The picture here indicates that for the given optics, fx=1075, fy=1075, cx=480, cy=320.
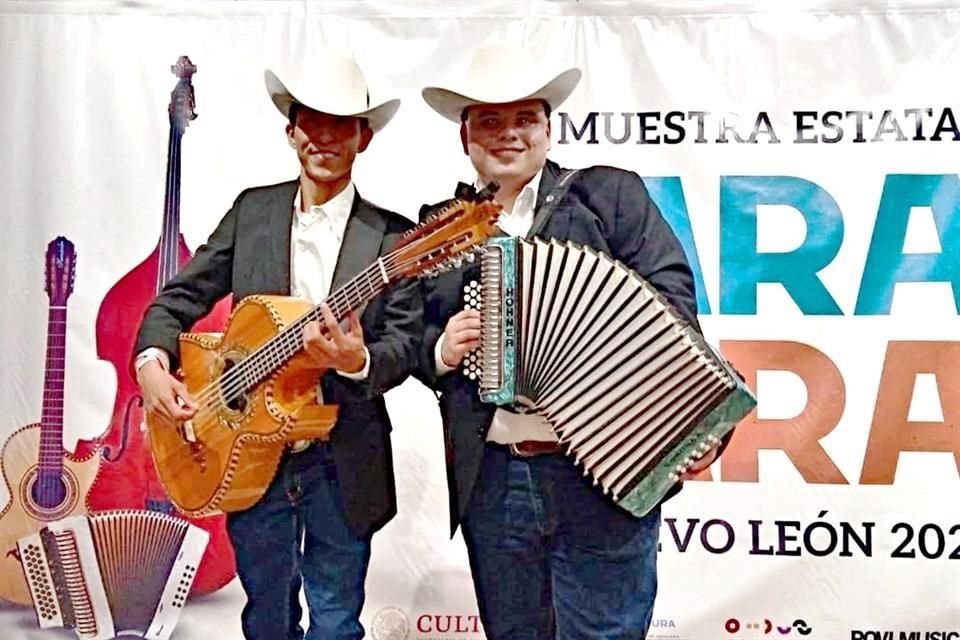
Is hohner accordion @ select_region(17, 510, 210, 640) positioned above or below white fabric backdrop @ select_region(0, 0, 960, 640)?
below

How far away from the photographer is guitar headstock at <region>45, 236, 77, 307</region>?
2123 mm

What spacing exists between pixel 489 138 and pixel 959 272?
0.88 metres

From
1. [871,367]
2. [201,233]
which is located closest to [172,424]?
[201,233]

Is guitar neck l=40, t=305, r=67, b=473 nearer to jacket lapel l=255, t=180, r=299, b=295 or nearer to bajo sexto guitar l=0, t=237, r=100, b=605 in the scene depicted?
bajo sexto guitar l=0, t=237, r=100, b=605

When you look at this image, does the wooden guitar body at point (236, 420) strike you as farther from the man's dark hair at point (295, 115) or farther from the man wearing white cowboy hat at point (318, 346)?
the man's dark hair at point (295, 115)

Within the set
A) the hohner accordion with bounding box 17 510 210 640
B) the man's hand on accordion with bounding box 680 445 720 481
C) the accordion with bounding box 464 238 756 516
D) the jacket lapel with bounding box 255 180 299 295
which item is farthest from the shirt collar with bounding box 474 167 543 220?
the hohner accordion with bounding box 17 510 210 640

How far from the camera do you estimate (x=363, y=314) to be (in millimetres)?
1976

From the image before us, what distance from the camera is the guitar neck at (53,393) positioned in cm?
210

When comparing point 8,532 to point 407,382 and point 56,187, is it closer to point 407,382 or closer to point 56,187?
point 56,187

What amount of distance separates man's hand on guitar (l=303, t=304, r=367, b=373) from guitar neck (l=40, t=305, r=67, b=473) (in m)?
0.54

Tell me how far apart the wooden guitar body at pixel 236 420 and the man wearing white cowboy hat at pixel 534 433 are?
23 centimetres

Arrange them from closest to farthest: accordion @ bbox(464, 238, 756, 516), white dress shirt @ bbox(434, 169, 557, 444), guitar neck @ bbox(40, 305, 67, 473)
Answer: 1. accordion @ bbox(464, 238, 756, 516)
2. white dress shirt @ bbox(434, 169, 557, 444)
3. guitar neck @ bbox(40, 305, 67, 473)

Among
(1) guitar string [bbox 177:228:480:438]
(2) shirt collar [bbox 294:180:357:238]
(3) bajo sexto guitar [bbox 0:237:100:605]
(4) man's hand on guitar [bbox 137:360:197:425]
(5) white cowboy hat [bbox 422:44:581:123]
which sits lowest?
(3) bajo sexto guitar [bbox 0:237:100:605]

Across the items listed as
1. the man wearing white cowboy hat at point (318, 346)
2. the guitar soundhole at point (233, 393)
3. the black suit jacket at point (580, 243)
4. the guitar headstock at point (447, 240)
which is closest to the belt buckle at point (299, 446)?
the man wearing white cowboy hat at point (318, 346)
